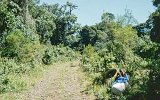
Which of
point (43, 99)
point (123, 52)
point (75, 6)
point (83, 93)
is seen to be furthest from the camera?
point (75, 6)

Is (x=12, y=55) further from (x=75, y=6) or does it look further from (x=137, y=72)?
(x=75, y=6)

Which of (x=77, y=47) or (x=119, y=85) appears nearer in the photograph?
(x=119, y=85)

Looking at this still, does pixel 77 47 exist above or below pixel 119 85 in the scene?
above

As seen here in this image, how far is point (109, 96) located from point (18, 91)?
231 inches

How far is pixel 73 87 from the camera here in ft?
63.1

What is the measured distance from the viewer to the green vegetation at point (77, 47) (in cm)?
1470

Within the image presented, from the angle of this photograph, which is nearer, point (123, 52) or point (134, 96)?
point (134, 96)

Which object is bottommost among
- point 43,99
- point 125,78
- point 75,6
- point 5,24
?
point 43,99

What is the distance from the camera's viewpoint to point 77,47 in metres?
72.7

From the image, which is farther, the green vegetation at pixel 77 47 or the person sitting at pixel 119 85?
the green vegetation at pixel 77 47

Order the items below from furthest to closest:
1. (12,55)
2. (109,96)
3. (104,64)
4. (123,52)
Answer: (12,55), (123,52), (104,64), (109,96)

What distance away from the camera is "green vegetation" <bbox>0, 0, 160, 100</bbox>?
14695mm

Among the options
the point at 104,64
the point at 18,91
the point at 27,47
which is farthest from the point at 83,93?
the point at 27,47

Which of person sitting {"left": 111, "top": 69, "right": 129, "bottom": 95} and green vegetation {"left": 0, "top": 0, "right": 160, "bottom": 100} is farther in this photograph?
green vegetation {"left": 0, "top": 0, "right": 160, "bottom": 100}
